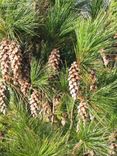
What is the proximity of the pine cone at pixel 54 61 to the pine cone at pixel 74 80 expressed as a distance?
0.05m

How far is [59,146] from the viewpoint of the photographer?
66.3 inches

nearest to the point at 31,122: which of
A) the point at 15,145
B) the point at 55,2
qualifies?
the point at 15,145

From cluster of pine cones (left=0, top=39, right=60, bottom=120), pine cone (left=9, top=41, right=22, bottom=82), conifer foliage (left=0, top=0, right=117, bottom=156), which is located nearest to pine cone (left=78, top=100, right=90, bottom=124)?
conifer foliage (left=0, top=0, right=117, bottom=156)

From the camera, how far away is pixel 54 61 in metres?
1.86

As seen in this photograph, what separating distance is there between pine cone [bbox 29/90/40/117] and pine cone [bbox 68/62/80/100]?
0.12 meters

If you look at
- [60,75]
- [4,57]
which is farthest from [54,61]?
[4,57]

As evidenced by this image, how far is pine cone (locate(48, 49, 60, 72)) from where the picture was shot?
6.09 ft

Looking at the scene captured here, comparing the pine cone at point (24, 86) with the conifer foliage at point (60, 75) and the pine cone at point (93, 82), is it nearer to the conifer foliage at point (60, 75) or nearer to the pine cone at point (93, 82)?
the conifer foliage at point (60, 75)

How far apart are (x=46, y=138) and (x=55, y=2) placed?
1.65 ft

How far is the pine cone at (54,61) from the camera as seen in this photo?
1857mm

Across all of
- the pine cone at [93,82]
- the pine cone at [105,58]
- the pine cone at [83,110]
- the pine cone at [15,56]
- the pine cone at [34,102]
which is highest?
the pine cone at [15,56]

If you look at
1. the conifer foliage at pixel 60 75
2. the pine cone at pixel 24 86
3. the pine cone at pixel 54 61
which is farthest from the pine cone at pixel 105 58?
the pine cone at pixel 24 86

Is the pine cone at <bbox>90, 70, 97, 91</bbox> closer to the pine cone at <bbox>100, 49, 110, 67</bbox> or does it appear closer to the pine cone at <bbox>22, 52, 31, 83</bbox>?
the pine cone at <bbox>100, 49, 110, 67</bbox>

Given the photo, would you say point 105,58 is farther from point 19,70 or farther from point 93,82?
point 19,70
